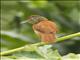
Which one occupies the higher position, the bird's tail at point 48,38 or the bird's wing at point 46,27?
the bird's wing at point 46,27

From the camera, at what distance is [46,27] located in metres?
0.65

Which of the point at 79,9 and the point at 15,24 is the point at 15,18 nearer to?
the point at 15,24

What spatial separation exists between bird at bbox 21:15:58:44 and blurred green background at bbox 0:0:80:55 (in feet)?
0.04

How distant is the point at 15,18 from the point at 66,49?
174 millimetres

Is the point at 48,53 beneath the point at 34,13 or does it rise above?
beneath

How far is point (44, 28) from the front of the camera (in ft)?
2.15

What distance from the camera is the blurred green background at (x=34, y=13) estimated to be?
26.6 inches

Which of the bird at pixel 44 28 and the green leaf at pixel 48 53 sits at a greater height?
the bird at pixel 44 28

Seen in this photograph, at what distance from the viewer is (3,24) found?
690 millimetres

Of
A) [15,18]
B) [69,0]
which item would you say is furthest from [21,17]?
[69,0]

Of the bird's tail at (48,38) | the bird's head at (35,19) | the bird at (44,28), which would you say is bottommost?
the bird's tail at (48,38)

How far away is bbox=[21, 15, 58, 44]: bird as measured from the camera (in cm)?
65

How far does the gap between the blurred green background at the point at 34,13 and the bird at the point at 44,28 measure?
0.5 inches

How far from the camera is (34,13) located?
0.69 meters
